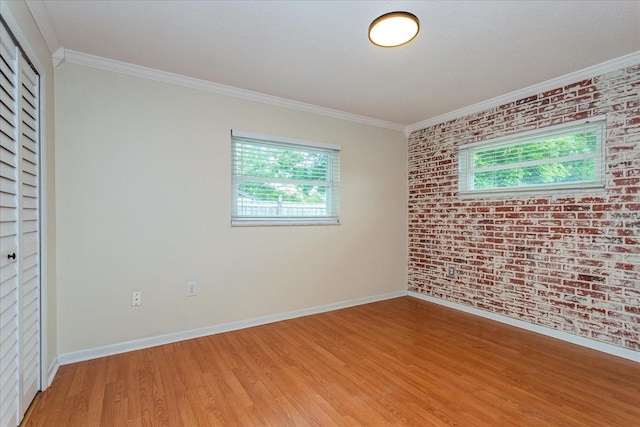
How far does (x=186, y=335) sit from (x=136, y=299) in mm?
562

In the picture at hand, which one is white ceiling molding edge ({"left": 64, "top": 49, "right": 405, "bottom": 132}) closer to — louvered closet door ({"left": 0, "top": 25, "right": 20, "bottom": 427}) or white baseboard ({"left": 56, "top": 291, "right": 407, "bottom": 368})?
louvered closet door ({"left": 0, "top": 25, "right": 20, "bottom": 427})

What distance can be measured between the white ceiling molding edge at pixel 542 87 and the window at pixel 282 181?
4.81ft

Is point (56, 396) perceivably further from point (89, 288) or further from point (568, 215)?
point (568, 215)

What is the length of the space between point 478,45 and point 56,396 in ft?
12.3

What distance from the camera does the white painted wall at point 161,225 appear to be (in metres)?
2.35

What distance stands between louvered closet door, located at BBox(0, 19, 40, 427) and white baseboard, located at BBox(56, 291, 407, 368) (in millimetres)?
469

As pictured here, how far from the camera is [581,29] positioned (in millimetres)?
2031

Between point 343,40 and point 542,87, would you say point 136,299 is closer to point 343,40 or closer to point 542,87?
point 343,40

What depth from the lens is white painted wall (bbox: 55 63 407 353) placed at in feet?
7.72

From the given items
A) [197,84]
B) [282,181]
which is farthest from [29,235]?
[282,181]

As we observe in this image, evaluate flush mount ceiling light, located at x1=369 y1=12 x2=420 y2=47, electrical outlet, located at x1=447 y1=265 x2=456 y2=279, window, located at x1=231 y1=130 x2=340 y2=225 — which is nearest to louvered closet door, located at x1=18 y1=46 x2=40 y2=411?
window, located at x1=231 y1=130 x2=340 y2=225

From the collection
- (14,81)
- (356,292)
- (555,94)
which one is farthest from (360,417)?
(555,94)

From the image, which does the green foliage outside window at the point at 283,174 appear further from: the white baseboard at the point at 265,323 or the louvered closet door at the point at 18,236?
the louvered closet door at the point at 18,236

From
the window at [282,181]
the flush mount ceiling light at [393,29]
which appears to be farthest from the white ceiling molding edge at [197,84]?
the flush mount ceiling light at [393,29]
